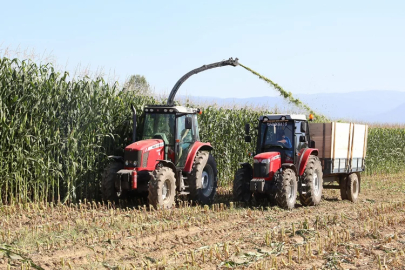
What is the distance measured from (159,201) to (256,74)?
22.8 ft

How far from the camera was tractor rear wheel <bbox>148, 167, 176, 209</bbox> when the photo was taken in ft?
32.3

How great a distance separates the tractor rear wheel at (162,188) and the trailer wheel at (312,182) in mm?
2958

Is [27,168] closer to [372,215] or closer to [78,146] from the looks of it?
[78,146]

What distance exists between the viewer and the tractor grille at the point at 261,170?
1056 centimetres

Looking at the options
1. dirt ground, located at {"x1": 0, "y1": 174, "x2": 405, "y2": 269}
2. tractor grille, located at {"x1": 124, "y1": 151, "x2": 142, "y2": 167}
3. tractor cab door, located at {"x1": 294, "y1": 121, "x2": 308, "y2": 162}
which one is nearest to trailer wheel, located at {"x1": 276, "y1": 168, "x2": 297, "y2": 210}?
dirt ground, located at {"x1": 0, "y1": 174, "x2": 405, "y2": 269}

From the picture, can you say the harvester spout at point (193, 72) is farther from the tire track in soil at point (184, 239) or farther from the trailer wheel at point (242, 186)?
the tire track in soil at point (184, 239)

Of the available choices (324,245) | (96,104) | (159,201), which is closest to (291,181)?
(159,201)

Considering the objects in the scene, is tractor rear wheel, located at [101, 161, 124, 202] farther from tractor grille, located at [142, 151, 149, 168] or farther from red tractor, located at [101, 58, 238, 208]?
tractor grille, located at [142, 151, 149, 168]

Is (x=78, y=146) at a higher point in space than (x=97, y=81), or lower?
lower

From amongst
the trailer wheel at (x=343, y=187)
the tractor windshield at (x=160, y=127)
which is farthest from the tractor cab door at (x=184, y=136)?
the trailer wheel at (x=343, y=187)

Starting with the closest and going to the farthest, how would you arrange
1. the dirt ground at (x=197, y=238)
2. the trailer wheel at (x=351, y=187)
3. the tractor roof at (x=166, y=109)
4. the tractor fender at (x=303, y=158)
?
1. the dirt ground at (x=197, y=238)
2. the tractor roof at (x=166, y=109)
3. the tractor fender at (x=303, y=158)
4. the trailer wheel at (x=351, y=187)

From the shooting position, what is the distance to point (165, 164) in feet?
34.5

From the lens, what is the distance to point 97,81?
11516mm

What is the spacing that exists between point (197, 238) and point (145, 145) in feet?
10.3
